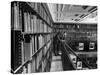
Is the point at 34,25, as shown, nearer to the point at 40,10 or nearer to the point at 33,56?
the point at 40,10

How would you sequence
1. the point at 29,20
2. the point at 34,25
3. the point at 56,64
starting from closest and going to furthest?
the point at 29,20 < the point at 34,25 < the point at 56,64

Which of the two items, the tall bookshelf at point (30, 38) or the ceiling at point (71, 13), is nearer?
the tall bookshelf at point (30, 38)

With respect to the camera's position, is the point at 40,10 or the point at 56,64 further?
the point at 56,64

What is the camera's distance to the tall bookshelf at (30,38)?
5.27 ft

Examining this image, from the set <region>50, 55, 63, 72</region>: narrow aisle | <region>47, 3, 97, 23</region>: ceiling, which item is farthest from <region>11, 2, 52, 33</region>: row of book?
<region>50, 55, 63, 72</region>: narrow aisle

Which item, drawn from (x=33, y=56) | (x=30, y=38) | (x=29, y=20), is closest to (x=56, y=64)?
(x=33, y=56)

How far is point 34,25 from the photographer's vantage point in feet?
6.00

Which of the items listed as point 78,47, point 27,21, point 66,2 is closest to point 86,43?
point 78,47

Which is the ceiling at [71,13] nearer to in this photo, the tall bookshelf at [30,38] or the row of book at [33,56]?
the tall bookshelf at [30,38]

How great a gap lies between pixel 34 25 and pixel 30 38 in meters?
0.19

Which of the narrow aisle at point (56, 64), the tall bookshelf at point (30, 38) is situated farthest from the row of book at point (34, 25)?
the narrow aisle at point (56, 64)

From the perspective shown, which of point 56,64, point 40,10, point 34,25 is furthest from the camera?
point 56,64

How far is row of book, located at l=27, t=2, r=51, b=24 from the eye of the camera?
1.76 m

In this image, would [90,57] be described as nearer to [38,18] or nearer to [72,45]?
[72,45]
